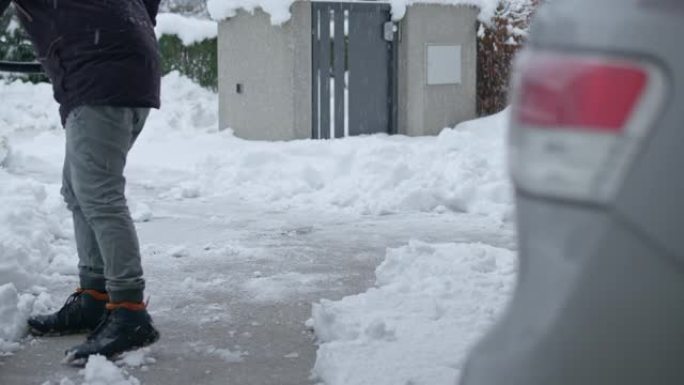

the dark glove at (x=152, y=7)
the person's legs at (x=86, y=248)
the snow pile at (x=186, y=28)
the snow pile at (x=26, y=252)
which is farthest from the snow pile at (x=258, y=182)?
the snow pile at (x=186, y=28)

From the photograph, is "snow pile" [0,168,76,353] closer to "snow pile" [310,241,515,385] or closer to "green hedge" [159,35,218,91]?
"snow pile" [310,241,515,385]

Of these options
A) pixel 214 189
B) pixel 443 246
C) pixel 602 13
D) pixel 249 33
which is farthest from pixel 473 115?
pixel 602 13

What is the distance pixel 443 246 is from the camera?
20.6 feet

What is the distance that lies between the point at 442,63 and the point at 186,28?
213 inches

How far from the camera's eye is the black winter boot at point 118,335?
13.9 feet

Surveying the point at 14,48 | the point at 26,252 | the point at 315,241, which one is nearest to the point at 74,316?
Answer: the point at 26,252

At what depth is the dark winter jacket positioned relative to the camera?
422 cm

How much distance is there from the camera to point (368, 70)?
1264 centimetres

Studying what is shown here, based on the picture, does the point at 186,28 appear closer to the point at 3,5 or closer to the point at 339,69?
the point at 339,69

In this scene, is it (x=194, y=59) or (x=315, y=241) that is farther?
(x=194, y=59)

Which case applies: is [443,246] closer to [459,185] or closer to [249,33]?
[459,185]

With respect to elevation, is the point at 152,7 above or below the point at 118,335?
above

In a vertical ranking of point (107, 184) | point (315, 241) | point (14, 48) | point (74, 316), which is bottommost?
point (315, 241)

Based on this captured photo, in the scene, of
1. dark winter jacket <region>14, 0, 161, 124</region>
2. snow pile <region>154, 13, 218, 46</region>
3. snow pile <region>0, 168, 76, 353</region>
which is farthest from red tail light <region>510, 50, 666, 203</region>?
snow pile <region>154, 13, 218, 46</region>
